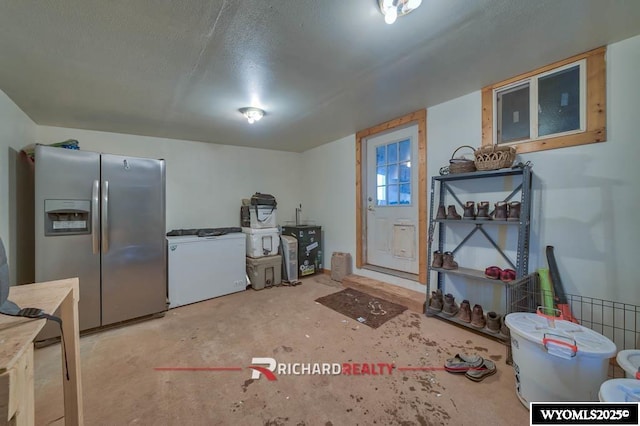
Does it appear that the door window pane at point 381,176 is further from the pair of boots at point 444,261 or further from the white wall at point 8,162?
the white wall at point 8,162

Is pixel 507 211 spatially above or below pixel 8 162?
below

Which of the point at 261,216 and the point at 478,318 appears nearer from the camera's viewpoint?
the point at 478,318

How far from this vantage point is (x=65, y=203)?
7.29ft

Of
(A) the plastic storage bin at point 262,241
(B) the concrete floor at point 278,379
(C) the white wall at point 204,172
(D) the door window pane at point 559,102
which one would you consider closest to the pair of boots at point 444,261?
(B) the concrete floor at point 278,379

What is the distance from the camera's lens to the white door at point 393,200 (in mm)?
3082

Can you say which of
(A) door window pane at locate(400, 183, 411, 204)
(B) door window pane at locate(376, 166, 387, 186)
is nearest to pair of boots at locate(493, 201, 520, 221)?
(A) door window pane at locate(400, 183, 411, 204)

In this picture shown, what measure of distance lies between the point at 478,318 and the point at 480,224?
86 cm

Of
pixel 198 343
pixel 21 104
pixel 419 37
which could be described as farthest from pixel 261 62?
pixel 21 104

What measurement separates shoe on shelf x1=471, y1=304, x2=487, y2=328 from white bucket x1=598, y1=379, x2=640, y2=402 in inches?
46.7

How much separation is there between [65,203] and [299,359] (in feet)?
8.19

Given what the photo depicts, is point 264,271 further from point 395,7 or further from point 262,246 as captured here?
point 395,7

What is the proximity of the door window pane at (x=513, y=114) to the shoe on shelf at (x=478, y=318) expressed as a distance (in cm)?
158

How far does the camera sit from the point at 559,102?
1.99 m

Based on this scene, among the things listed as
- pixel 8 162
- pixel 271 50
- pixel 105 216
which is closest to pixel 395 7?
pixel 271 50
